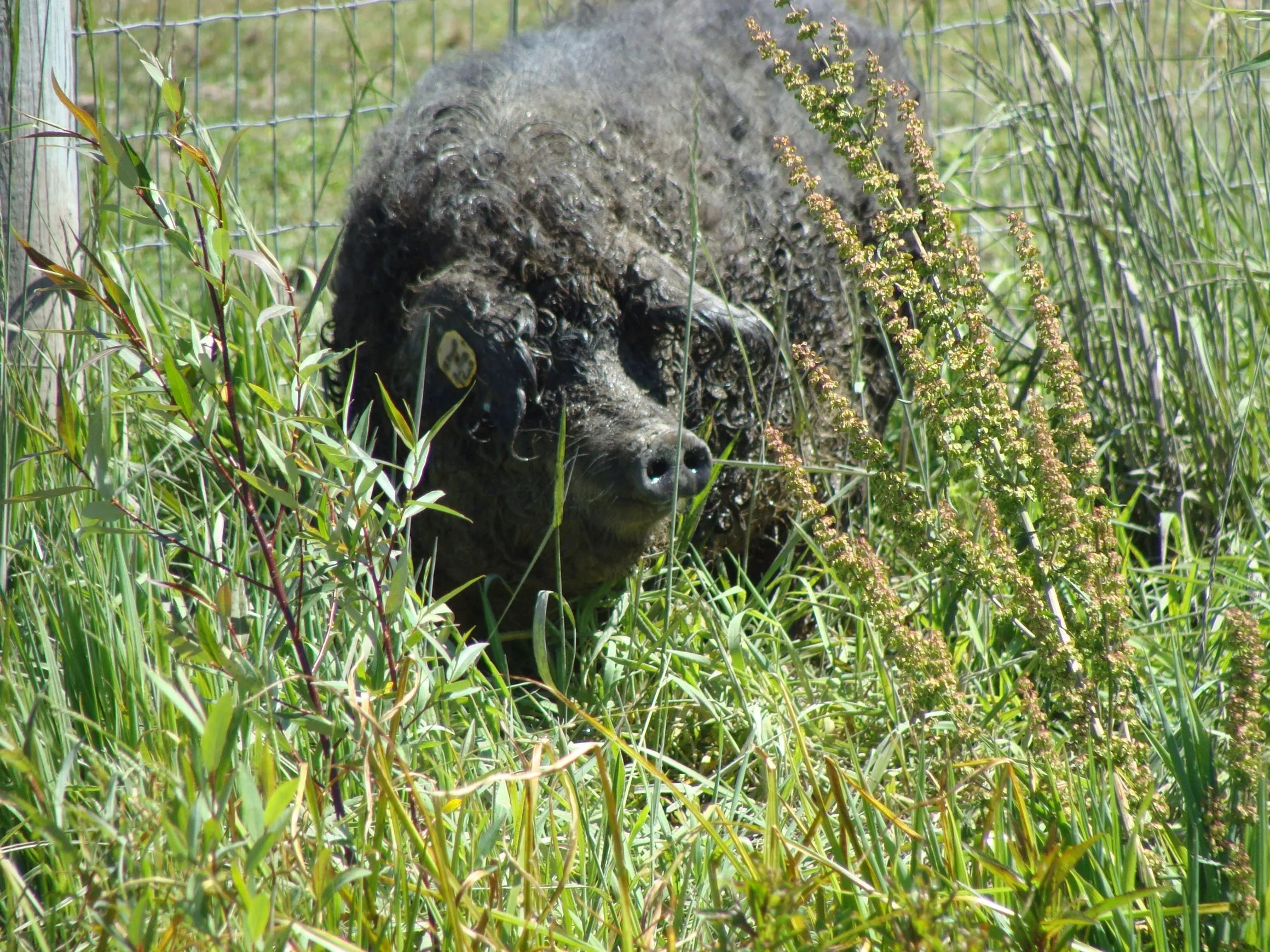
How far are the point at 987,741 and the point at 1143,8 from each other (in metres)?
3.56

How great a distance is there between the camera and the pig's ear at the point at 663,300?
10.1 feet

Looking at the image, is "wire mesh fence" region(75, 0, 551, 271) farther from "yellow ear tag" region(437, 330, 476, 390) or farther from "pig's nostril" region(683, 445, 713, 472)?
"pig's nostril" region(683, 445, 713, 472)

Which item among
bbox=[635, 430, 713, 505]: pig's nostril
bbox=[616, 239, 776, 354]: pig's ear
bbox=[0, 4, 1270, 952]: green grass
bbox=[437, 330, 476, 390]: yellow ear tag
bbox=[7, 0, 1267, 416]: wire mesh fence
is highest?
bbox=[7, 0, 1267, 416]: wire mesh fence

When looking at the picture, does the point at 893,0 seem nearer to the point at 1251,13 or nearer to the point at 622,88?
the point at 622,88

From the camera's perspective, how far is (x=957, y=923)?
172 cm

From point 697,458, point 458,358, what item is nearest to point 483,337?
point 458,358

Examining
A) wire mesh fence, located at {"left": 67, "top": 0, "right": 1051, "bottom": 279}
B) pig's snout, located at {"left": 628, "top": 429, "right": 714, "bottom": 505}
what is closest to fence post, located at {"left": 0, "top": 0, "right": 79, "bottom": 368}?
wire mesh fence, located at {"left": 67, "top": 0, "right": 1051, "bottom": 279}

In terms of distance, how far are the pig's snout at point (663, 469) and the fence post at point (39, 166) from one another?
1623 mm

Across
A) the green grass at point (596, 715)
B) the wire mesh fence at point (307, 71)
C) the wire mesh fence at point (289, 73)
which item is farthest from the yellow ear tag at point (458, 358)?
the wire mesh fence at point (307, 71)

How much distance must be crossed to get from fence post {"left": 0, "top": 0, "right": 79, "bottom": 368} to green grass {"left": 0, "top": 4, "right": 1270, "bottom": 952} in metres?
0.22

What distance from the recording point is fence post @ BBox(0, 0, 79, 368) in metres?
3.24

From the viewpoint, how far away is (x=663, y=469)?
2822mm

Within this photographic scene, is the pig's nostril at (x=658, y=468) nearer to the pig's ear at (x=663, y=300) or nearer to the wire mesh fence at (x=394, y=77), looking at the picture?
the pig's ear at (x=663, y=300)

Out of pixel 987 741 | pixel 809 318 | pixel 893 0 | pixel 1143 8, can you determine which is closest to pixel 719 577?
pixel 809 318
